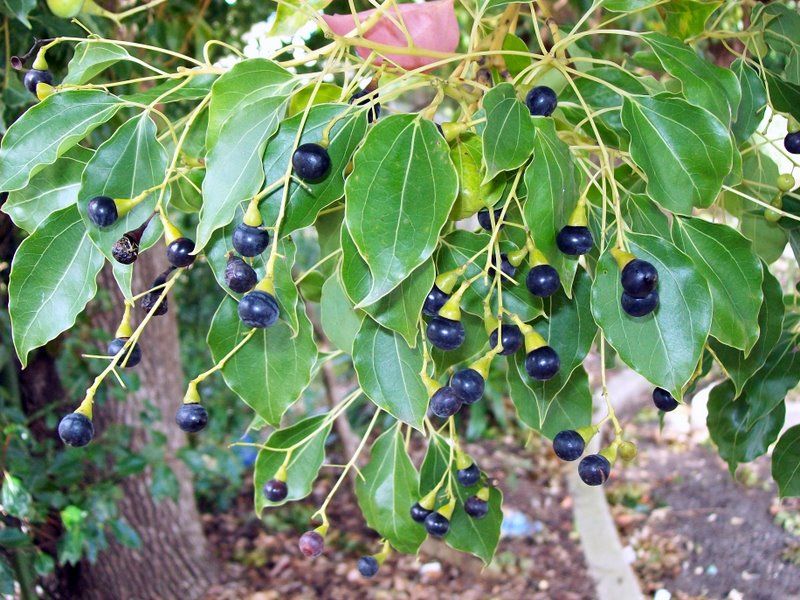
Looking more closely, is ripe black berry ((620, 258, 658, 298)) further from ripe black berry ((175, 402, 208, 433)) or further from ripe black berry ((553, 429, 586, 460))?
ripe black berry ((175, 402, 208, 433))

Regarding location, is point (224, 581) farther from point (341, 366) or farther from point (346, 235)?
point (346, 235)

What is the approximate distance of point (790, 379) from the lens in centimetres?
100

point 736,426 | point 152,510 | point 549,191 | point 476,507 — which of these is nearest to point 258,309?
point 549,191

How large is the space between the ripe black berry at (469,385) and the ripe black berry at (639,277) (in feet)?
0.50

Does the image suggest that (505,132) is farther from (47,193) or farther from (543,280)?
(47,193)

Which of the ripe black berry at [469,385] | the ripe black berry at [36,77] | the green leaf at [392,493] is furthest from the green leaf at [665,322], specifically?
the ripe black berry at [36,77]

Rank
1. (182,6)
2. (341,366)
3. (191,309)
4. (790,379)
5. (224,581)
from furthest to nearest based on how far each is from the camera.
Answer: (341,366), (191,309), (224,581), (182,6), (790,379)

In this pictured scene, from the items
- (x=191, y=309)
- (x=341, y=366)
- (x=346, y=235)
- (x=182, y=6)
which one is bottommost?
(x=341, y=366)

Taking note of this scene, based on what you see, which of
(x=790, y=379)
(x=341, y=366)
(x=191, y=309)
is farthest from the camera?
(x=341, y=366)

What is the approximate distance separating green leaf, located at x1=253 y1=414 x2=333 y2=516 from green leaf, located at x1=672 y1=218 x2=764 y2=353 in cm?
52

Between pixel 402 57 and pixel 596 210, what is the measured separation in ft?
0.82

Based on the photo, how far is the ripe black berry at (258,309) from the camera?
613mm

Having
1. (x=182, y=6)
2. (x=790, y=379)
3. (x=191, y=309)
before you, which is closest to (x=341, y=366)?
(x=191, y=309)

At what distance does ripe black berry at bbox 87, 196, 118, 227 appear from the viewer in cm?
65
